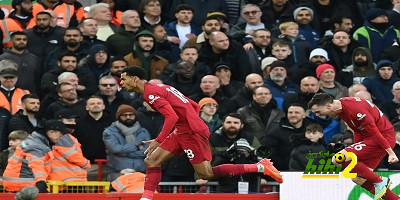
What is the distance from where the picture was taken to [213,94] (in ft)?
71.5

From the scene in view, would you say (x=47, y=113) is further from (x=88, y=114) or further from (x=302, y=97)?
(x=302, y=97)

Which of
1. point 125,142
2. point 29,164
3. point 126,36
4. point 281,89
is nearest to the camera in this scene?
point 29,164

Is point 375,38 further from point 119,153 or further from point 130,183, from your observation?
point 130,183

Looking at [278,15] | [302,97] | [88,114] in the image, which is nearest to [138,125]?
[88,114]

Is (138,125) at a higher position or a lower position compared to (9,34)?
lower

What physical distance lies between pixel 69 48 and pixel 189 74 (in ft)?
7.15

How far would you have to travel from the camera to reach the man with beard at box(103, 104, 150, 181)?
67.1 ft

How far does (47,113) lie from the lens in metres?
21.3

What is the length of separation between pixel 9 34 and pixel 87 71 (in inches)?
84.9

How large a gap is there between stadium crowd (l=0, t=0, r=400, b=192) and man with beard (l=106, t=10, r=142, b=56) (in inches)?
0.7

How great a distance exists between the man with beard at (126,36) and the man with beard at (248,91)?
2353 mm

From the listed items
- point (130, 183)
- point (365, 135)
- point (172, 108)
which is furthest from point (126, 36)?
point (365, 135)

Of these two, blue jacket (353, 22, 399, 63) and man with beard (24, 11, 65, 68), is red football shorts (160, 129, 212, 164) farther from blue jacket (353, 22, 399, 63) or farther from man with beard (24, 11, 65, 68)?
blue jacket (353, 22, 399, 63)

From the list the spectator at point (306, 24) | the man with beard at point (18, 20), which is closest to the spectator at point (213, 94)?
the spectator at point (306, 24)
